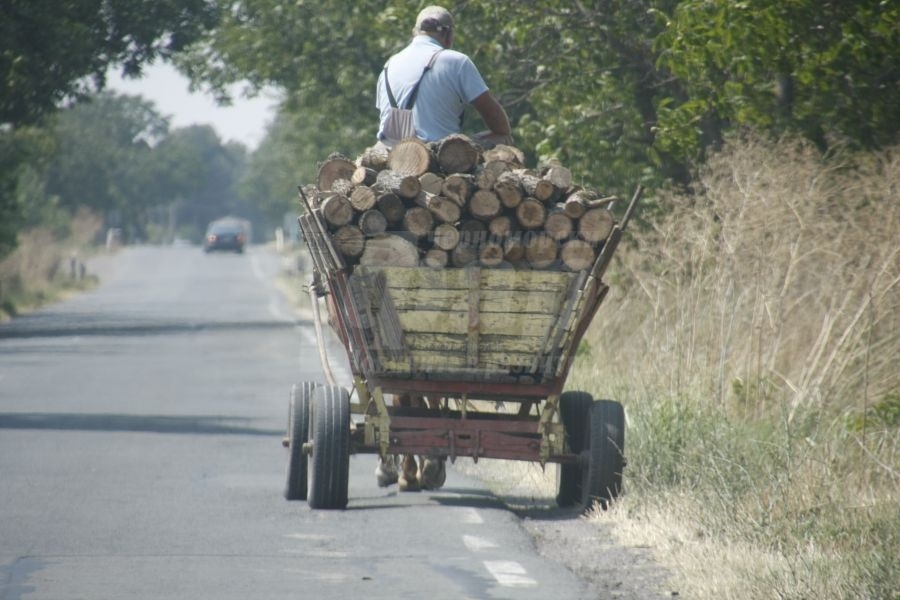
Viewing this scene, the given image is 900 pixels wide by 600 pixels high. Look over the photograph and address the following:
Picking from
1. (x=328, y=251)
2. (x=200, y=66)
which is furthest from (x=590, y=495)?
(x=200, y=66)

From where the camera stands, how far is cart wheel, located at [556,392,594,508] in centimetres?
987

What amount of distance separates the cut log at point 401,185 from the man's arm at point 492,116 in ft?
3.01

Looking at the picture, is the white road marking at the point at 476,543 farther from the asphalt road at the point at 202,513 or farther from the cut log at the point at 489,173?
the cut log at the point at 489,173

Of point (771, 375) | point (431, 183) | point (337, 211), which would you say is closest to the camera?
point (337, 211)

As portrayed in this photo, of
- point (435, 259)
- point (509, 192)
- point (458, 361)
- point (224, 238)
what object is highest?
point (509, 192)

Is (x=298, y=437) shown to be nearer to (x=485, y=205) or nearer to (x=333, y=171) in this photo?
(x=333, y=171)

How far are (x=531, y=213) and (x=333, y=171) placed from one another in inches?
44.9

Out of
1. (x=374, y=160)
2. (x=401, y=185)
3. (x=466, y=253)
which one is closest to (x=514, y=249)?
(x=466, y=253)

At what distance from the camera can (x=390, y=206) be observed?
909 cm

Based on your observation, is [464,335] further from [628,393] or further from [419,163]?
[628,393]

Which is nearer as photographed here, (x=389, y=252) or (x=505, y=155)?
(x=389, y=252)

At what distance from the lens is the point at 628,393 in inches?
475

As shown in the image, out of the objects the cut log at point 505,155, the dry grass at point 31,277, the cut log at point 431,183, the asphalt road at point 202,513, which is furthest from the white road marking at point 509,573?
the dry grass at point 31,277

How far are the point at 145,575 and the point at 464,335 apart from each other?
2201mm
